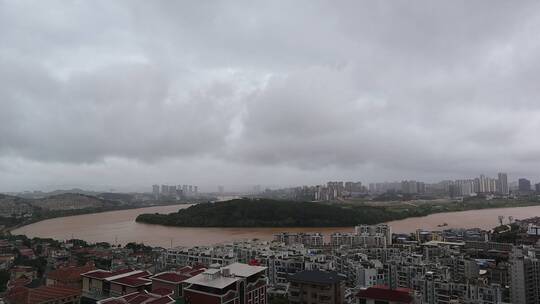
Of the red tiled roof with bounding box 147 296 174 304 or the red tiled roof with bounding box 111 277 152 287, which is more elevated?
the red tiled roof with bounding box 147 296 174 304

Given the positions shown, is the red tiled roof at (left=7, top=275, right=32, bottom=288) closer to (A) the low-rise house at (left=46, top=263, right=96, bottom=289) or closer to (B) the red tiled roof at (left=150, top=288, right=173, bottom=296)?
(A) the low-rise house at (left=46, top=263, right=96, bottom=289)

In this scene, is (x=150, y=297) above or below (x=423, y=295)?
above

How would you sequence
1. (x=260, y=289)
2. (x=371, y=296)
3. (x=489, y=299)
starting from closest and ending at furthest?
(x=371, y=296) → (x=260, y=289) → (x=489, y=299)

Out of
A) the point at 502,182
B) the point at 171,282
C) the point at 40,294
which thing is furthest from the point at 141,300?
the point at 502,182

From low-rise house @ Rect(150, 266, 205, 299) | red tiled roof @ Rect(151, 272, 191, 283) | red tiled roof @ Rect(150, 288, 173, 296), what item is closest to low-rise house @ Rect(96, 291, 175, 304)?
red tiled roof @ Rect(150, 288, 173, 296)

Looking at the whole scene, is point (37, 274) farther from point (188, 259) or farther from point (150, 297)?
point (150, 297)

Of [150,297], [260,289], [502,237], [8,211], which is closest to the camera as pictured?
[150,297]

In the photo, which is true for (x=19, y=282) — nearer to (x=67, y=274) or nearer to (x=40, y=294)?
(x=67, y=274)

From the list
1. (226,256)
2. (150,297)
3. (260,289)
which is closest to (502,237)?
(226,256)
